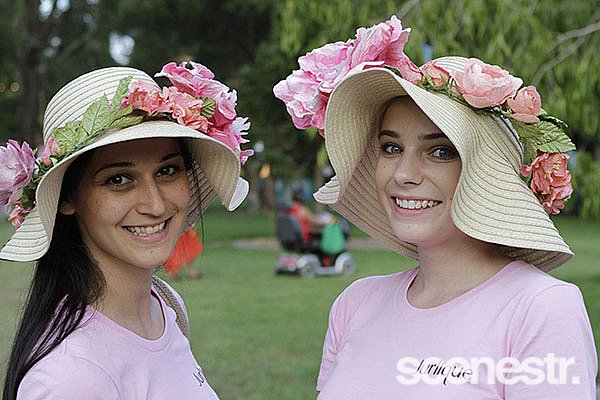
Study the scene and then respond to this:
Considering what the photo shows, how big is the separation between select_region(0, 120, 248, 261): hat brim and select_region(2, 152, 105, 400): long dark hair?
71 millimetres

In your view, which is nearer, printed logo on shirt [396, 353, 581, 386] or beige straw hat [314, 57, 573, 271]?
printed logo on shirt [396, 353, 581, 386]

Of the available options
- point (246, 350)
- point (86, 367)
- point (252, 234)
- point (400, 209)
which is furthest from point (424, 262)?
point (252, 234)

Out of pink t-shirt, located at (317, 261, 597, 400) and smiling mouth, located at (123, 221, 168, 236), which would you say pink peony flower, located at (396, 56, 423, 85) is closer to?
pink t-shirt, located at (317, 261, 597, 400)

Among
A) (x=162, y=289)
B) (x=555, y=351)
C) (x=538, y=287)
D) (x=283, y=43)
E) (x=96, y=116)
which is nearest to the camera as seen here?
(x=555, y=351)

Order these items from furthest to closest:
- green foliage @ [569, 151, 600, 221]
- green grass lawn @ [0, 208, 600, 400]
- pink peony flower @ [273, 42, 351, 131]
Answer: green grass lawn @ [0, 208, 600, 400] < green foliage @ [569, 151, 600, 221] < pink peony flower @ [273, 42, 351, 131]

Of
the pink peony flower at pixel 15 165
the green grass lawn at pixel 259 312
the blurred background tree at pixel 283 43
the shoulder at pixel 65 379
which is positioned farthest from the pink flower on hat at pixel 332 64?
the blurred background tree at pixel 283 43

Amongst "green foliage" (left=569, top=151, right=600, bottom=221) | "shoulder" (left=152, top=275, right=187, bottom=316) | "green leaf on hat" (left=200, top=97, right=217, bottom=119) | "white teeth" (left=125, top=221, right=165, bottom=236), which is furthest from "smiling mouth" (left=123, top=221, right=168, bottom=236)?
"green foliage" (left=569, top=151, right=600, bottom=221)

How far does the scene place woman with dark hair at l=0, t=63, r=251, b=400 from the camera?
1.87 metres

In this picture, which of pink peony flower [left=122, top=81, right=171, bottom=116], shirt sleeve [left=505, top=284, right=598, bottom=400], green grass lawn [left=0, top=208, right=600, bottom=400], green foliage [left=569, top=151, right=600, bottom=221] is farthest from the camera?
green grass lawn [left=0, top=208, right=600, bottom=400]

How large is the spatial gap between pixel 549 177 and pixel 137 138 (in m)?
1.03

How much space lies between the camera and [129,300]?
6.98ft

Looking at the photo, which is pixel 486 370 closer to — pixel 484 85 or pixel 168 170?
pixel 484 85

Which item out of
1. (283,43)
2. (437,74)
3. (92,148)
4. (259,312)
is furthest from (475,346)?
(259,312)

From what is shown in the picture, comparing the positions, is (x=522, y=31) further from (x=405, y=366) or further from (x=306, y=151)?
(x=306, y=151)
